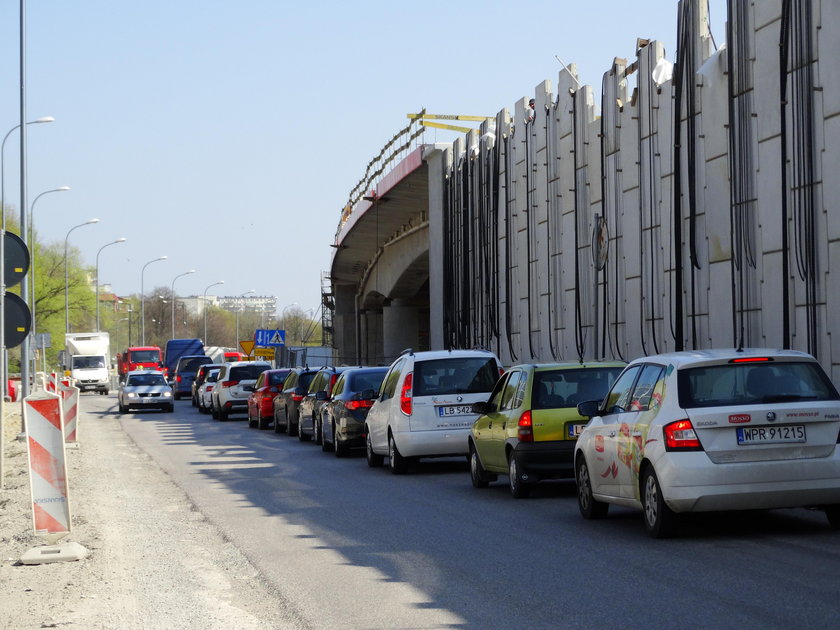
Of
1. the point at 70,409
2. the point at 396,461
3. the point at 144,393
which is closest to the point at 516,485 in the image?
the point at 396,461

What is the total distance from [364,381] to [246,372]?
775 inches

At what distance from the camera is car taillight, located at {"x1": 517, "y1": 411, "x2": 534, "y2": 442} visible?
1453 centimetres

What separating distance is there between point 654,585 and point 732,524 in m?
3.43

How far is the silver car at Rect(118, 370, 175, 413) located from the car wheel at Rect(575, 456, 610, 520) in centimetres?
3536

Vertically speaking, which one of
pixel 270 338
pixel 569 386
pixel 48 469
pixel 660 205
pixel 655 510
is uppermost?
pixel 660 205

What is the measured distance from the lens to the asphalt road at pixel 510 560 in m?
7.70

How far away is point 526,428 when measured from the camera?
14562mm

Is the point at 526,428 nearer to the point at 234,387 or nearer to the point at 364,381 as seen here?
the point at 364,381

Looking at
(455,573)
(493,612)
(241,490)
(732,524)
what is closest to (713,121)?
(241,490)

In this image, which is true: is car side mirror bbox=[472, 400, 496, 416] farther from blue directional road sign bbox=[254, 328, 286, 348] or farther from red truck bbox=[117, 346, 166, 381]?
red truck bbox=[117, 346, 166, 381]

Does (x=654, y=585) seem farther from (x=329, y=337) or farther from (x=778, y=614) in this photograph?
(x=329, y=337)

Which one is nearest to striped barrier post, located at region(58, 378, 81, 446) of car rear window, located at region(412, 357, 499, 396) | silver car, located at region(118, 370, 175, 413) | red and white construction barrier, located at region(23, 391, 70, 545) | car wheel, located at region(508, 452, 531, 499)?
car rear window, located at region(412, 357, 499, 396)

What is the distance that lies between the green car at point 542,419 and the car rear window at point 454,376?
2.91m

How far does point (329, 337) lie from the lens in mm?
83000
